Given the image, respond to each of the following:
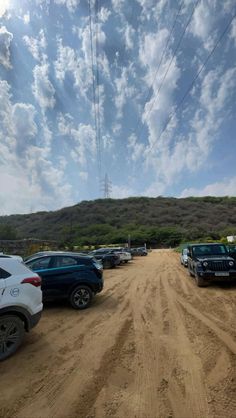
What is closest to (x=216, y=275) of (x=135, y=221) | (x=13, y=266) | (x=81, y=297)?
(x=81, y=297)

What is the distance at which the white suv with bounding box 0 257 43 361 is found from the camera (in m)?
4.88

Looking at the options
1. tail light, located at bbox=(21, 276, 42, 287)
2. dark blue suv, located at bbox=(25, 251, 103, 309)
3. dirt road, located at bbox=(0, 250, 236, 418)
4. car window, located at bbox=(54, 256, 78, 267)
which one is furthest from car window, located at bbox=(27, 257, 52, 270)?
tail light, located at bbox=(21, 276, 42, 287)

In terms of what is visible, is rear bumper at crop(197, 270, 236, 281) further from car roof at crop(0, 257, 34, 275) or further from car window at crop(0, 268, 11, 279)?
car window at crop(0, 268, 11, 279)

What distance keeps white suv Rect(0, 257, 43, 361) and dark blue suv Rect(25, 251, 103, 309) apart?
291 centimetres

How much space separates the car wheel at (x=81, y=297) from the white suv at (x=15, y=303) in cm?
298

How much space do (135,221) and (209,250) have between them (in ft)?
291

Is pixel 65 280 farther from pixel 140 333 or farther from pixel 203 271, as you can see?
pixel 203 271

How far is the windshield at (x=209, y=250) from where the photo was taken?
13.8 m

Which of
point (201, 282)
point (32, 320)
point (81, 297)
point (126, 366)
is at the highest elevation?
point (201, 282)

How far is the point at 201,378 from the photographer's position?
3.98m

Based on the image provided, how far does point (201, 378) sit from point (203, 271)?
7908mm

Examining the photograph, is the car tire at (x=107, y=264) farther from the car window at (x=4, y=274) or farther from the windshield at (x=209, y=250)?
the car window at (x=4, y=274)

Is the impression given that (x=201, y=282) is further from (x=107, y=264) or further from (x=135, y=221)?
(x=135, y=221)

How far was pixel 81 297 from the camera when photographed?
333 inches
